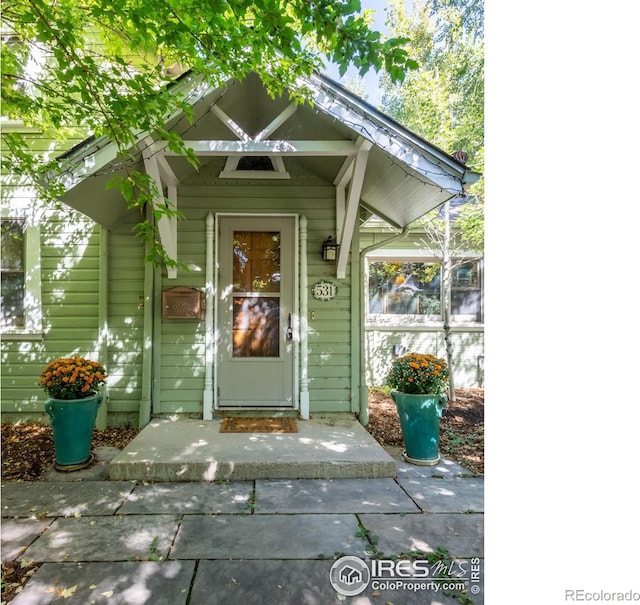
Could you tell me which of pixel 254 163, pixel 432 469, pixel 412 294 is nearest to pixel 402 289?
pixel 412 294

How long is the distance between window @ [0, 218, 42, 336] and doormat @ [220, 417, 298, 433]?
256cm

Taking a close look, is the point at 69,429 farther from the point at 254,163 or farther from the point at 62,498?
the point at 254,163

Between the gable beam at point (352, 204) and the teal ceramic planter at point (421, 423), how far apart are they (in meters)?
1.59

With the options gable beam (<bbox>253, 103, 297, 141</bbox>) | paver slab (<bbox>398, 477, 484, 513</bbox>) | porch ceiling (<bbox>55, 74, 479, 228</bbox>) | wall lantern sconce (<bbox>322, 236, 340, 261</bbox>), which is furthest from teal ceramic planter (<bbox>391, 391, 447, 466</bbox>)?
gable beam (<bbox>253, 103, 297, 141</bbox>)

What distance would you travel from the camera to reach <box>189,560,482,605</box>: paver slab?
71.5 inches

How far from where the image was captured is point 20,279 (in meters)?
4.63

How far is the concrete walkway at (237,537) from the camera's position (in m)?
1.87

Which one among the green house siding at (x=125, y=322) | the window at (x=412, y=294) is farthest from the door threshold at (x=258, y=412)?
the window at (x=412, y=294)

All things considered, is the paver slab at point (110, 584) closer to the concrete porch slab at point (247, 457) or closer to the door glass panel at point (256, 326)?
the concrete porch slab at point (247, 457)

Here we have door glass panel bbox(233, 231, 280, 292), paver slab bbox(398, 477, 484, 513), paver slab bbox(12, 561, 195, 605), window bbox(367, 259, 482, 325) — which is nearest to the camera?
paver slab bbox(12, 561, 195, 605)

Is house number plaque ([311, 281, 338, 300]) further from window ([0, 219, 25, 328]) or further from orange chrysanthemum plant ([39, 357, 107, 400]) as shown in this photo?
window ([0, 219, 25, 328])

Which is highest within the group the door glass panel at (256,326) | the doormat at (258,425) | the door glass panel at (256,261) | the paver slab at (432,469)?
the door glass panel at (256,261)
